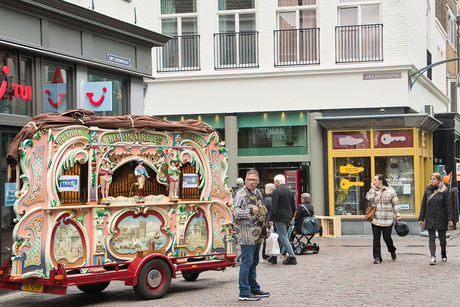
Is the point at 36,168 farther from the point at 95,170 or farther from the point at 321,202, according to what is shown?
the point at 321,202

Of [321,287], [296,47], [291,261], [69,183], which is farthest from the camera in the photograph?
[296,47]

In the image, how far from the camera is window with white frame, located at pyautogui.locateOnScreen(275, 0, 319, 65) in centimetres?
2367

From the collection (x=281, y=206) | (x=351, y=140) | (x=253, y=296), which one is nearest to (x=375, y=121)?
(x=351, y=140)

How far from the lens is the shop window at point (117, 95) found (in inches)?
615

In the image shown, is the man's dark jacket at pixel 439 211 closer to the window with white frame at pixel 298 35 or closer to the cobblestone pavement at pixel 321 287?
the cobblestone pavement at pixel 321 287

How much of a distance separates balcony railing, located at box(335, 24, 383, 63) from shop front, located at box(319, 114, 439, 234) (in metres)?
2.35

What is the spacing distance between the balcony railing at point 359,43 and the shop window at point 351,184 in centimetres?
334

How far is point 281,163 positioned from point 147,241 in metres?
13.0

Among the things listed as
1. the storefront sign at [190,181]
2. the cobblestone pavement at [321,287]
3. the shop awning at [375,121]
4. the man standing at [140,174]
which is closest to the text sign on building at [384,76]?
the shop awning at [375,121]

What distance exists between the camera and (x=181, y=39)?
963 inches

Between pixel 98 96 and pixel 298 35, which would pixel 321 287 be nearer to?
pixel 98 96

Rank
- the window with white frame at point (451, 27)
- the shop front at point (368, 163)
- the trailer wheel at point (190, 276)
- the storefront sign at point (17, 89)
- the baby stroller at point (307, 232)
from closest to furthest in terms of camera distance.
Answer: the storefront sign at point (17, 89)
the trailer wheel at point (190, 276)
the baby stroller at point (307, 232)
the shop front at point (368, 163)
the window with white frame at point (451, 27)

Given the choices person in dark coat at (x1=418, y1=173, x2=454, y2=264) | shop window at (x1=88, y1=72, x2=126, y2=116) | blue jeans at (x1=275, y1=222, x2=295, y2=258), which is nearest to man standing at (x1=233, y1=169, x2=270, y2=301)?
blue jeans at (x1=275, y1=222, x2=295, y2=258)

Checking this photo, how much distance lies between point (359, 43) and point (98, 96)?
1140 centimetres
